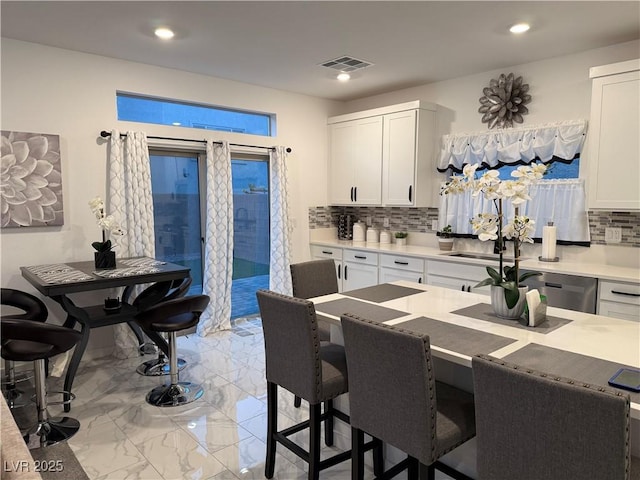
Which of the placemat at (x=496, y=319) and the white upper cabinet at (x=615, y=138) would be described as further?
the white upper cabinet at (x=615, y=138)

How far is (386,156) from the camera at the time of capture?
506 cm

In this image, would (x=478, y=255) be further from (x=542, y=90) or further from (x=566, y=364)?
(x=566, y=364)

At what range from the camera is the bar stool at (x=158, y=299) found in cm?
374

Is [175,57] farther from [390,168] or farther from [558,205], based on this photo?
[558,205]

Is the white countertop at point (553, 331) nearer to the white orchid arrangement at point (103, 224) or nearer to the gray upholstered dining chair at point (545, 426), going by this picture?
the gray upholstered dining chair at point (545, 426)

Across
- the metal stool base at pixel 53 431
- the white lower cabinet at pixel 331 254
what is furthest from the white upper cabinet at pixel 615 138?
the metal stool base at pixel 53 431

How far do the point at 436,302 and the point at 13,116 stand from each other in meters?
3.61

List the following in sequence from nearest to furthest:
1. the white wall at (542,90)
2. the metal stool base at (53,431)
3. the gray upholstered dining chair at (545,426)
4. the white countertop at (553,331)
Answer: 1. the gray upholstered dining chair at (545,426)
2. the white countertop at (553,331)
3. the metal stool base at (53,431)
4. the white wall at (542,90)

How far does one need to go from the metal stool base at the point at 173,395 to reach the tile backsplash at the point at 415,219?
280 cm

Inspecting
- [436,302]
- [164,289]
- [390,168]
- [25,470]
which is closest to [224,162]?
[164,289]

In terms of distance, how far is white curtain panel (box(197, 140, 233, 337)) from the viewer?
15.3 feet

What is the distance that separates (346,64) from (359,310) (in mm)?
2766

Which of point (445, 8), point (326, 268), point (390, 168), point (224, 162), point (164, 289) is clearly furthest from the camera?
point (390, 168)

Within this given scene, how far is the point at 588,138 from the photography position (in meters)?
3.80
